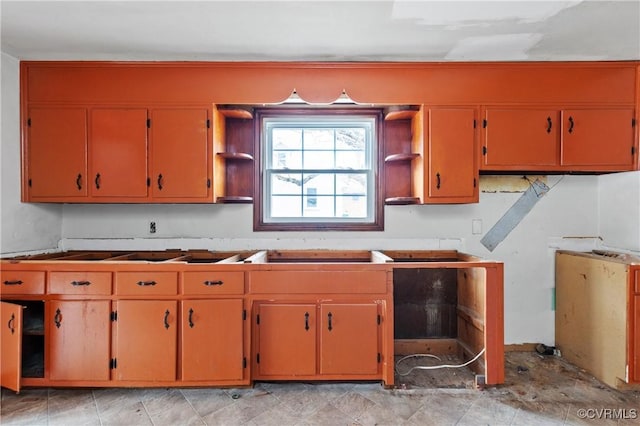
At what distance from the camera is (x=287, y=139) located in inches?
126

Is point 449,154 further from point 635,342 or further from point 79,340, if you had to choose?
point 79,340

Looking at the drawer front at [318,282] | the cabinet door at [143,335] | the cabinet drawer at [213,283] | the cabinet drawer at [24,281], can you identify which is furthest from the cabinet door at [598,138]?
the cabinet drawer at [24,281]

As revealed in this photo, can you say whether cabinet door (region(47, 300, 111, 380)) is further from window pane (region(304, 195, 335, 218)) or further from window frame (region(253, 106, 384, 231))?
window pane (region(304, 195, 335, 218))

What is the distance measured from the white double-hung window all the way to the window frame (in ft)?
0.21

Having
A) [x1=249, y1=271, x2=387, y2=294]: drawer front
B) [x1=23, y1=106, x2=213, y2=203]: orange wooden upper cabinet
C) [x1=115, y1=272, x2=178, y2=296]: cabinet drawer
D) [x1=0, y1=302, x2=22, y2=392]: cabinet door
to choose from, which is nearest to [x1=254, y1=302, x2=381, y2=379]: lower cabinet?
[x1=249, y1=271, x2=387, y2=294]: drawer front

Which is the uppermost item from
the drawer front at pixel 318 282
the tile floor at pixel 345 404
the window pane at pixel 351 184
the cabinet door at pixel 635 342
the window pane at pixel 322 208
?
the window pane at pixel 351 184

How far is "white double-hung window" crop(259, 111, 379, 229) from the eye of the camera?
319 cm

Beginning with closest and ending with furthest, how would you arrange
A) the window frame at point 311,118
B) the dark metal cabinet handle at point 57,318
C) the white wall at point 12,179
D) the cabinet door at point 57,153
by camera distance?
the dark metal cabinet handle at point 57,318, the white wall at point 12,179, the cabinet door at point 57,153, the window frame at point 311,118

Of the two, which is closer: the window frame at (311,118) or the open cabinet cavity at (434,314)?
the open cabinet cavity at (434,314)

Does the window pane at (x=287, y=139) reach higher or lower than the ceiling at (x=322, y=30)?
lower

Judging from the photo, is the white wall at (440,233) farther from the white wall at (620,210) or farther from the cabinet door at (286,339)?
the cabinet door at (286,339)

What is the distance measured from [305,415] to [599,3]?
3128 millimetres

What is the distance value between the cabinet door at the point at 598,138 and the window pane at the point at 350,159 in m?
1.66

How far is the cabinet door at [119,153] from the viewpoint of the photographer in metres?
2.69
